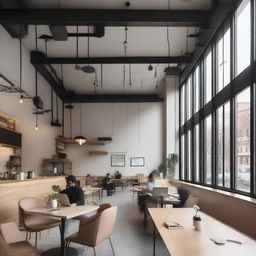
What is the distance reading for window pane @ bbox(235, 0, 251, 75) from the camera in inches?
212

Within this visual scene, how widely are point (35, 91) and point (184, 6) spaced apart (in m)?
6.49

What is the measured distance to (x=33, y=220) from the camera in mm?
4672

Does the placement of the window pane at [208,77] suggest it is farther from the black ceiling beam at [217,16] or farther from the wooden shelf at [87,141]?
the wooden shelf at [87,141]

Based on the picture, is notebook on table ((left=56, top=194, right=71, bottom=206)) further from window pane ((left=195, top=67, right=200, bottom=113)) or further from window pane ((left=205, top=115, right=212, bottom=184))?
window pane ((left=195, top=67, right=200, bottom=113))

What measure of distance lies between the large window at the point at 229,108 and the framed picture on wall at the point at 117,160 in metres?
6.67

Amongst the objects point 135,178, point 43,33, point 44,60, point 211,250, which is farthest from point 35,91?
point 211,250

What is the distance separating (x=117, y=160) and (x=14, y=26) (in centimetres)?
951

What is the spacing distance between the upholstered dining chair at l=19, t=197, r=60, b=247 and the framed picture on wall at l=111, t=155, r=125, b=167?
33.7ft

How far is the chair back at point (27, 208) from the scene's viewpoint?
4523 mm

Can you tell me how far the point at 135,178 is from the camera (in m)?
14.7

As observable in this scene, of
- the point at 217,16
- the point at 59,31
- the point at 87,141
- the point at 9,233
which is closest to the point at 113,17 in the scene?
the point at 59,31

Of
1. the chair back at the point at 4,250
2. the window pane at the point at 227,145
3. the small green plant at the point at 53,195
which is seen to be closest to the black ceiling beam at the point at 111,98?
the window pane at the point at 227,145

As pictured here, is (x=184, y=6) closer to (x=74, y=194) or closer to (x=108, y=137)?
(x=74, y=194)

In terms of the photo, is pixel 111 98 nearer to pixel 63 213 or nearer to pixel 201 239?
pixel 63 213
